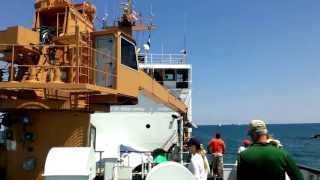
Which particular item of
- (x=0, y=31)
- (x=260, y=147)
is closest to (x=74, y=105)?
(x=0, y=31)

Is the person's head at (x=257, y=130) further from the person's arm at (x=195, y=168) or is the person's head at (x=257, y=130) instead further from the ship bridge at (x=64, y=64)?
the ship bridge at (x=64, y=64)

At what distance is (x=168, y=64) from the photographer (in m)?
29.1

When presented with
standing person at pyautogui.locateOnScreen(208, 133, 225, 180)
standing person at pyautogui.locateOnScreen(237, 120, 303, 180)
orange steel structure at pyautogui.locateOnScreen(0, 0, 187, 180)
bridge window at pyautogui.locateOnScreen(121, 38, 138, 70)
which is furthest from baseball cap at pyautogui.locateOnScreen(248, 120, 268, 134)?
standing person at pyautogui.locateOnScreen(208, 133, 225, 180)

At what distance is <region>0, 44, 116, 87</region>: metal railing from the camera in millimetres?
11500

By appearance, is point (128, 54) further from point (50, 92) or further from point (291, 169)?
point (291, 169)

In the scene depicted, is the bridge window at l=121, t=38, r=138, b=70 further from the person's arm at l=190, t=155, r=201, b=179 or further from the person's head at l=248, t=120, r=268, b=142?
the person's head at l=248, t=120, r=268, b=142

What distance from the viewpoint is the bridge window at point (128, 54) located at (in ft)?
40.5

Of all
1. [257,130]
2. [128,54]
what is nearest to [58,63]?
[128,54]

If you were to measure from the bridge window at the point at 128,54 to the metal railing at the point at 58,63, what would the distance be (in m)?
0.52

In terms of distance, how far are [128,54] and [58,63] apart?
1.91 meters

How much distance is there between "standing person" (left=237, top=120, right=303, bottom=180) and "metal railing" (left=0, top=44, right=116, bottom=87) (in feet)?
23.1

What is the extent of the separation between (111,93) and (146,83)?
3156 millimetres

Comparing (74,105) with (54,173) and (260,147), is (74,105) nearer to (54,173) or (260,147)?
(54,173)

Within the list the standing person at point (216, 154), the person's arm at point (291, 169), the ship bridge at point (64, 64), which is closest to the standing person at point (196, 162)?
the ship bridge at point (64, 64)
